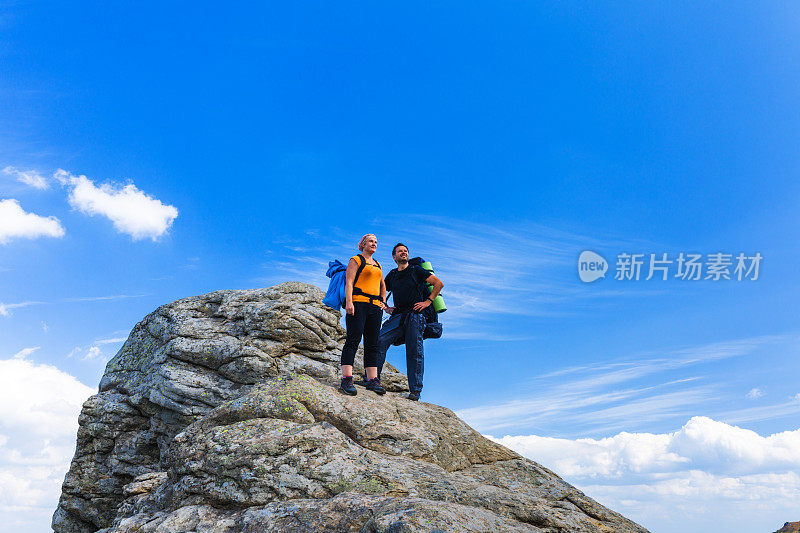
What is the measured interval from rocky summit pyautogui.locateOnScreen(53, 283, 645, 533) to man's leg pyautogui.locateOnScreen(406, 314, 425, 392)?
25.7 inches

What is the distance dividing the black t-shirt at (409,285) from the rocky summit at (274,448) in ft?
8.57

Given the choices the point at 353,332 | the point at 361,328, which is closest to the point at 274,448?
the point at 353,332

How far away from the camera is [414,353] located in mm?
14398

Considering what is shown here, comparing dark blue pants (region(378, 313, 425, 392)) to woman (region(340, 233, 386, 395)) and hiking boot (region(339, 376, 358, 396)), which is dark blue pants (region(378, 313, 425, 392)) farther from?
hiking boot (region(339, 376, 358, 396))

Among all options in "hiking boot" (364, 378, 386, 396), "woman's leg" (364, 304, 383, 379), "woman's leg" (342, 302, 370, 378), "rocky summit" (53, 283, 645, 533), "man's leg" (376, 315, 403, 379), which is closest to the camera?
"rocky summit" (53, 283, 645, 533)

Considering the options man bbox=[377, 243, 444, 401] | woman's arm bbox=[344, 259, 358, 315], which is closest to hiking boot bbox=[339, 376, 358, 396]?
woman's arm bbox=[344, 259, 358, 315]

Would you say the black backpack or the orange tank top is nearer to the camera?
the orange tank top

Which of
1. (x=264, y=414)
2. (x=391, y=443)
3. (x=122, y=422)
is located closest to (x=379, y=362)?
(x=391, y=443)

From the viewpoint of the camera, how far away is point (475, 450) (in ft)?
42.5

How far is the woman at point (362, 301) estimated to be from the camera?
1266 cm

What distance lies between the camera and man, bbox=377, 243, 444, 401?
14445mm

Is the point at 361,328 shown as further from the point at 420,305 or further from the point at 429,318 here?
the point at 429,318

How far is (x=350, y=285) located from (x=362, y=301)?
1.85 ft

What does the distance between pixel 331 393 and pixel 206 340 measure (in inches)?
275
